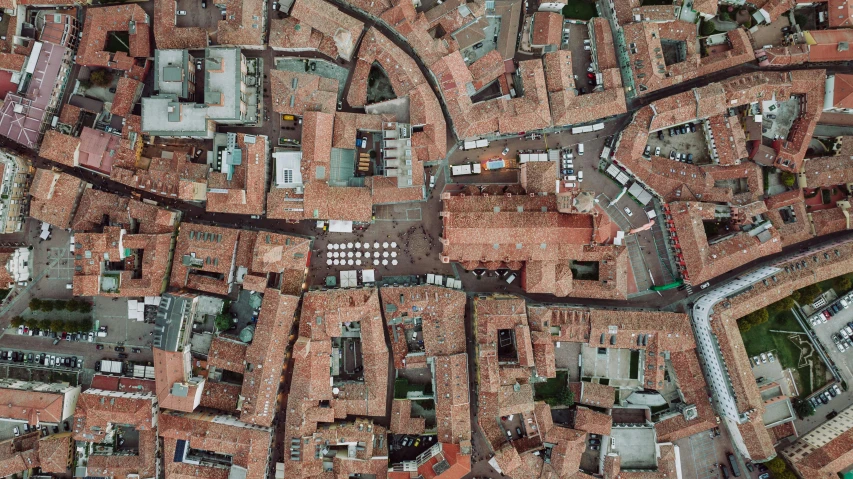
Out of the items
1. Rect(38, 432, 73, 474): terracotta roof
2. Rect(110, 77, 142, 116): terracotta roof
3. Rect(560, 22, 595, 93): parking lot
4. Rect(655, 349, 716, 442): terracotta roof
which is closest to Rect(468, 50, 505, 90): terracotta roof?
Rect(560, 22, 595, 93): parking lot

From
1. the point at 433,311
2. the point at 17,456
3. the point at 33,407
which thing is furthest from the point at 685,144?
the point at 17,456

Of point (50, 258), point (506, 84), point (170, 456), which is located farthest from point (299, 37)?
point (170, 456)

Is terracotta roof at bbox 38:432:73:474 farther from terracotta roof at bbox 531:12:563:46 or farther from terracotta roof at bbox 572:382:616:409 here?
terracotta roof at bbox 531:12:563:46

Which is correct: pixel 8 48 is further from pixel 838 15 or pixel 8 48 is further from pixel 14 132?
pixel 838 15

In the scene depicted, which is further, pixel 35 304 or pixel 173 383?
pixel 35 304

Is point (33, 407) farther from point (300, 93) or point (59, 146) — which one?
point (300, 93)

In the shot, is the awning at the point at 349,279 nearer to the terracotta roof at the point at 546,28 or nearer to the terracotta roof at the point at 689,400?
the terracotta roof at the point at 546,28
